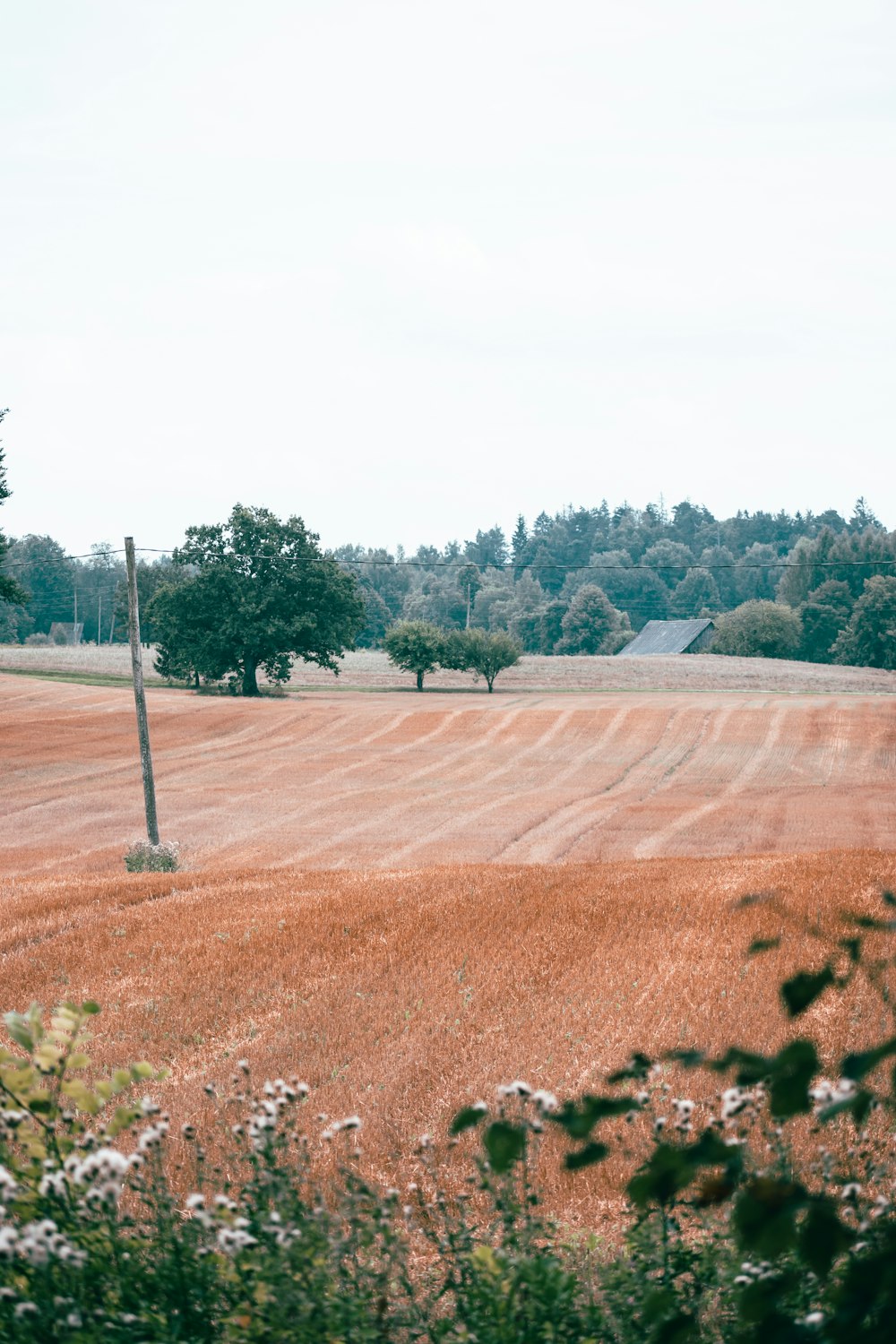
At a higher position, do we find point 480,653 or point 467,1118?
point 480,653

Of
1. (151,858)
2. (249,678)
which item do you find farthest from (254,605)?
(151,858)

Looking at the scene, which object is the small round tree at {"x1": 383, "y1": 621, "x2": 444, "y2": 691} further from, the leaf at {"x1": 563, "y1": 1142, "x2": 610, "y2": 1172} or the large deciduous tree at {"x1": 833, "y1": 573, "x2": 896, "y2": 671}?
the leaf at {"x1": 563, "y1": 1142, "x2": 610, "y2": 1172}

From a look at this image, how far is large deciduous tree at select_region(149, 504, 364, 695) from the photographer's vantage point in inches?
2987

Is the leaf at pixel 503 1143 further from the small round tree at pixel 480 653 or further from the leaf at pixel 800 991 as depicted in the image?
the small round tree at pixel 480 653

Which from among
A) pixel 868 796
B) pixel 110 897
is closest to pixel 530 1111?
pixel 110 897

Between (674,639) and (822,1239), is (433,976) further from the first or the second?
(674,639)

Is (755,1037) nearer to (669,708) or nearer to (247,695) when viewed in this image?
(669,708)

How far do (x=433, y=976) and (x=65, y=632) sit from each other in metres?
168

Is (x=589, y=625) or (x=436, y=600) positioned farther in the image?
(x=436, y=600)

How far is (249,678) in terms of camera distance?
78062 millimetres

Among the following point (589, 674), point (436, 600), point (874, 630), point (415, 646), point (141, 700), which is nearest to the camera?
point (141, 700)

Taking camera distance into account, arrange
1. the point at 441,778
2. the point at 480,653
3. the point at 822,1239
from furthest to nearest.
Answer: the point at 480,653 < the point at 441,778 < the point at 822,1239

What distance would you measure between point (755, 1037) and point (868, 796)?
35262 millimetres

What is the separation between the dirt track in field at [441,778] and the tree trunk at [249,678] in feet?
19.8
